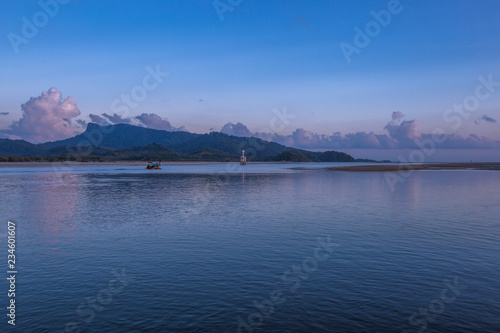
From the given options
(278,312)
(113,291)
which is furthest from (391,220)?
(113,291)

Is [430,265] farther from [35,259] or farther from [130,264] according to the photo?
[35,259]

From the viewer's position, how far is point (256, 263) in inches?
715

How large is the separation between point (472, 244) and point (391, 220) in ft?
30.2
